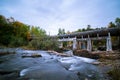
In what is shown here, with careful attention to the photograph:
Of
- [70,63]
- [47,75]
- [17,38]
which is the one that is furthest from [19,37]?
[47,75]

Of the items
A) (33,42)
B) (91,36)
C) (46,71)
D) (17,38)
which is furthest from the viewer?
(17,38)

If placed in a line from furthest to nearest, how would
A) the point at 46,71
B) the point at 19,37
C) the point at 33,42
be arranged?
the point at 19,37 < the point at 33,42 < the point at 46,71

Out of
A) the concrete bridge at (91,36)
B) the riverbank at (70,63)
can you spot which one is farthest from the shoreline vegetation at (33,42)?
the concrete bridge at (91,36)

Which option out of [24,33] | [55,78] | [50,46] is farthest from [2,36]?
[55,78]

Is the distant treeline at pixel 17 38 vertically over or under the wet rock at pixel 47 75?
over

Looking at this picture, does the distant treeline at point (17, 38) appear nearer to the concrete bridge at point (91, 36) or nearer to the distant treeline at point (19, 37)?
the distant treeline at point (19, 37)

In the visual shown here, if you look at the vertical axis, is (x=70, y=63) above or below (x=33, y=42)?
below

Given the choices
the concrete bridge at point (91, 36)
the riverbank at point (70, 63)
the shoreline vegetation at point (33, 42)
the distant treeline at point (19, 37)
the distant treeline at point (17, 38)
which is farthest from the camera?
the distant treeline at point (17, 38)

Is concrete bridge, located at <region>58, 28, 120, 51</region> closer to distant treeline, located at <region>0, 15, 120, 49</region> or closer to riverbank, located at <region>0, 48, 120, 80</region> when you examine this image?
distant treeline, located at <region>0, 15, 120, 49</region>

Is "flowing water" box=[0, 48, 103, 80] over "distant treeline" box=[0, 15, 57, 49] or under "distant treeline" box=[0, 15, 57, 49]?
under

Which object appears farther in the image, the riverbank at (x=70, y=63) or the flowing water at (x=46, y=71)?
the riverbank at (x=70, y=63)

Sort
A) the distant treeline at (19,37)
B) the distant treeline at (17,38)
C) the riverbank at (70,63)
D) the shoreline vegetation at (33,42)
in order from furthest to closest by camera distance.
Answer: the distant treeline at (17,38) → the distant treeline at (19,37) → the shoreline vegetation at (33,42) → the riverbank at (70,63)

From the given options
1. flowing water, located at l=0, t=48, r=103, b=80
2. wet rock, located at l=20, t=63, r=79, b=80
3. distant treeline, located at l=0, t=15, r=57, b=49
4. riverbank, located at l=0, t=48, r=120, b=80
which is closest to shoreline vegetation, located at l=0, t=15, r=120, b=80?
distant treeline, located at l=0, t=15, r=57, b=49

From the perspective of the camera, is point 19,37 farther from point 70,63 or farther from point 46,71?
point 46,71
